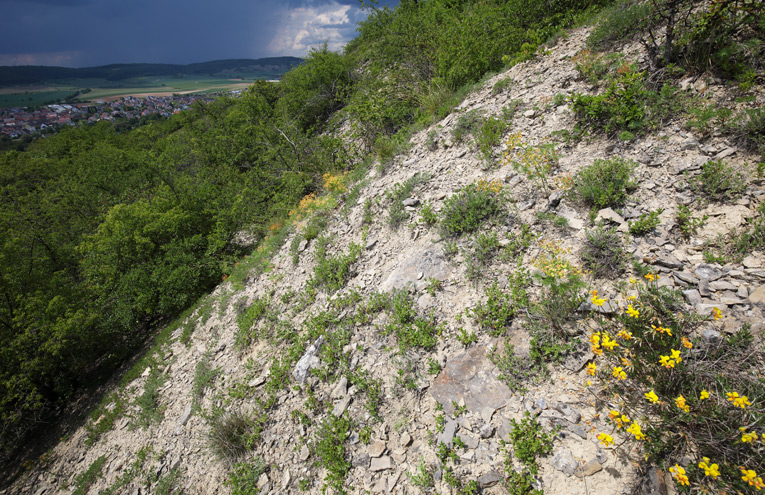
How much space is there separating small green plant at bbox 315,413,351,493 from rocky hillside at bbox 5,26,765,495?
0.02 meters

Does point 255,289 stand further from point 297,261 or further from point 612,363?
point 612,363

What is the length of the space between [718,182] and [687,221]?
660mm

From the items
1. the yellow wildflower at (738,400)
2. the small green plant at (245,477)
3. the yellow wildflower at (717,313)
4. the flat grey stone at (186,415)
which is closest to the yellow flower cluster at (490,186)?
the yellow wildflower at (717,313)

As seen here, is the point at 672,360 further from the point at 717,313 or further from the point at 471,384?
the point at 471,384

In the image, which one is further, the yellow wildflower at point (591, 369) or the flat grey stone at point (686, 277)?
the flat grey stone at point (686, 277)

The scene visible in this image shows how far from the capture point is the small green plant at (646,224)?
3.75 metres

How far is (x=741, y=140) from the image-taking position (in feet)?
12.7

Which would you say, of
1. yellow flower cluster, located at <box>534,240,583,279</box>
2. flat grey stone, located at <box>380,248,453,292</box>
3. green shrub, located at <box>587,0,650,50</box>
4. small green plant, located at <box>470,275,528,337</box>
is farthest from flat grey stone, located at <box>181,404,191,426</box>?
green shrub, located at <box>587,0,650,50</box>

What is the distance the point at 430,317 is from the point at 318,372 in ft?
6.88

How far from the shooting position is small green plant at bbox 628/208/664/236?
147 inches

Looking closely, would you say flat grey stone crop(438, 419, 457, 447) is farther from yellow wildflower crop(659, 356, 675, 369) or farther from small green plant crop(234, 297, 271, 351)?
small green plant crop(234, 297, 271, 351)

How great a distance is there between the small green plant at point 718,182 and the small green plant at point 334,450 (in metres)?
Result: 5.71

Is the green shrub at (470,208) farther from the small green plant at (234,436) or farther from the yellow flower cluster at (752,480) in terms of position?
the small green plant at (234,436)

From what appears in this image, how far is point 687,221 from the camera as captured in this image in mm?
3619
